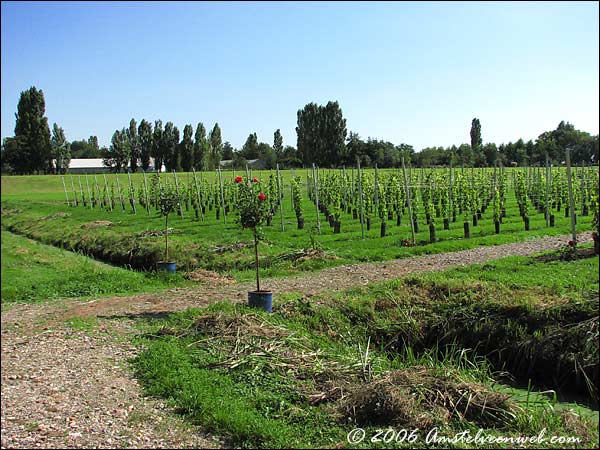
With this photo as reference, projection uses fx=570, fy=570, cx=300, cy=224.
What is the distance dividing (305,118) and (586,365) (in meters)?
65.9

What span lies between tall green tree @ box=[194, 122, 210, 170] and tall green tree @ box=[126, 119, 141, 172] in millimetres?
6590

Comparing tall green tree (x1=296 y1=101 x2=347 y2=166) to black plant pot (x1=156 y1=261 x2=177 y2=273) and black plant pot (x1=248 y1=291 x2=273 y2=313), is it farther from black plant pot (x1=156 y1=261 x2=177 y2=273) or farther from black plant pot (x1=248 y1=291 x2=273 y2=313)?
black plant pot (x1=248 y1=291 x2=273 y2=313)

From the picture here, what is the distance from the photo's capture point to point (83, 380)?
6.00m

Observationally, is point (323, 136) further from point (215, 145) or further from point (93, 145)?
point (93, 145)

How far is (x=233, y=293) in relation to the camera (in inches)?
426

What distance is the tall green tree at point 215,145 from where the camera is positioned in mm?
70894

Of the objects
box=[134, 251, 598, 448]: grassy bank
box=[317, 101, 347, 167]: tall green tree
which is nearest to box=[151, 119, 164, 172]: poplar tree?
box=[317, 101, 347, 167]: tall green tree

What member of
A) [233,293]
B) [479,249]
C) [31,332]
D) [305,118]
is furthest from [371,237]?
[305,118]

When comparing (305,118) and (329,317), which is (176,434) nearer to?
(329,317)

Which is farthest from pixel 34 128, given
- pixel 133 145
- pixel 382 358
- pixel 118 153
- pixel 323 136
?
pixel 323 136

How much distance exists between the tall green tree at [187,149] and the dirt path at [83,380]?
188 ft

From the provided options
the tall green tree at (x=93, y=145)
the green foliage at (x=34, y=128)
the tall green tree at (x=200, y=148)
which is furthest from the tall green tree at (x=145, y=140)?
the green foliage at (x=34, y=128)

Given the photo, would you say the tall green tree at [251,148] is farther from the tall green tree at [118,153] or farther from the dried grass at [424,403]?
the dried grass at [424,403]

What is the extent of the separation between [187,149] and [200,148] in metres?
1.74
